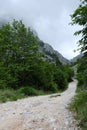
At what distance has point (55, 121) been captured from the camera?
11805mm

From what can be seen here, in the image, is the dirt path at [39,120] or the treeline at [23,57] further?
the treeline at [23,57]

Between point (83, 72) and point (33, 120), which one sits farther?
point (83, 72)

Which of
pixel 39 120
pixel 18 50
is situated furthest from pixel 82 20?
pixel 18 50

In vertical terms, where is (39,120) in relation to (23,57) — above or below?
below

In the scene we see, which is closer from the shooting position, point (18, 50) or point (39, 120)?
point (39, 120)

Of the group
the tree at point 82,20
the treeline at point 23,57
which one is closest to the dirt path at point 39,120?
the tree at point 82,20

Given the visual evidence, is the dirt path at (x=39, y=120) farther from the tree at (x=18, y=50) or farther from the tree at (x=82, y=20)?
the tree at (x=18, y=50)

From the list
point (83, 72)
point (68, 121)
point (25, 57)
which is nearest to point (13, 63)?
point (25, 57)

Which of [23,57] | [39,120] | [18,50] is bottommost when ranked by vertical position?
[39,120]

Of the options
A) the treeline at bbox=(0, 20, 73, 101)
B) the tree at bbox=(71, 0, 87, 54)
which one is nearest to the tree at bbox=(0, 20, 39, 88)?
the treeline at bbox=(0, 20, 73, 101)

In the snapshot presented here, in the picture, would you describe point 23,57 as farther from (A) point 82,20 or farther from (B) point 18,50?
(A) point 82,20

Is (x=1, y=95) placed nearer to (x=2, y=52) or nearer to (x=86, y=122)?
(x=86, y=122)

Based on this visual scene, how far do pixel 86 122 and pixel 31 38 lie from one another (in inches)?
1373

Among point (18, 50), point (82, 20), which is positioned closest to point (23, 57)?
point (18, 50)
